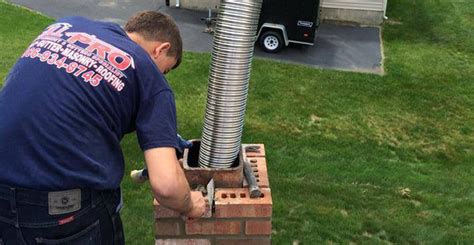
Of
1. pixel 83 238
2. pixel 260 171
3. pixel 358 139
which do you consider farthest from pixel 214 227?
pixel 358 139

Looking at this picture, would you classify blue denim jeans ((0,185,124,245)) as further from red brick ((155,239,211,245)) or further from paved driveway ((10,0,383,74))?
paved driveway ((10,0,383,74))

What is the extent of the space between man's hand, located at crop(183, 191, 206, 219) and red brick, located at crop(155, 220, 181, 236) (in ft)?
0.89

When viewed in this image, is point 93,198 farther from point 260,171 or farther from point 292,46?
Result: point 292,46

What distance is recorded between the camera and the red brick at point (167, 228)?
2709 millimetres

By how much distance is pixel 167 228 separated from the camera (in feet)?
8.93

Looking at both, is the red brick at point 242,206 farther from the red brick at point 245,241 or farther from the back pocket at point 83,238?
the back pocket at point 83,238

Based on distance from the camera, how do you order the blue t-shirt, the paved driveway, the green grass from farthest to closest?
the paved driveway → the green grass → the blue t-shirt

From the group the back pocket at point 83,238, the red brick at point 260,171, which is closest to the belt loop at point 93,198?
the back pocket at point 83,238

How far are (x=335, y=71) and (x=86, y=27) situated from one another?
7.90 m

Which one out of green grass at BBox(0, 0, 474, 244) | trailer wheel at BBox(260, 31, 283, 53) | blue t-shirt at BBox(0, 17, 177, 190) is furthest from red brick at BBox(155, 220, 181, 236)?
trailer wheel at BBox(260, 31, 283, 53)

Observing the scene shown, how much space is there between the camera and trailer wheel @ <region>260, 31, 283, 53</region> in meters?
10.7

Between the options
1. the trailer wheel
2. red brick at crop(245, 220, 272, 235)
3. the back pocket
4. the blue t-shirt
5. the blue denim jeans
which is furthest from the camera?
the trailer wheel

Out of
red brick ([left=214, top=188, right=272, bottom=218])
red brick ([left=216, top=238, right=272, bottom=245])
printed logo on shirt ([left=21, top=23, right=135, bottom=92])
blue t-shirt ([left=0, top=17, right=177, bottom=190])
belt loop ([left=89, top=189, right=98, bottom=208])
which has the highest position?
printed logo on shirt ([left=21, top=23, right=135, bottom=92])

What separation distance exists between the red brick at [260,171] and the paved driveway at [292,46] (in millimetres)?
7271
